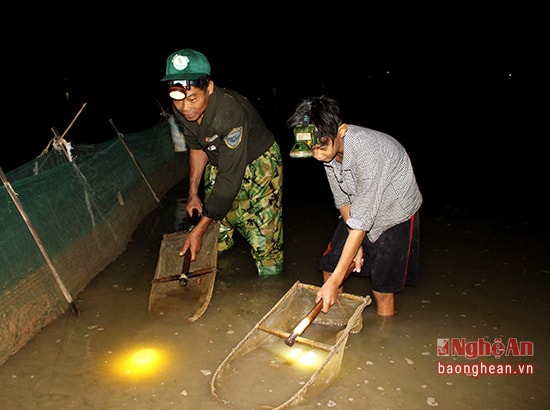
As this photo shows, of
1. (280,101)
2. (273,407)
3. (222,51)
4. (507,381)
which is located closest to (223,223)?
(273,407)

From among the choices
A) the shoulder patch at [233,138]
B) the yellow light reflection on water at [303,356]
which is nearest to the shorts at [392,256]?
the yellow light reflection on water at [303,356]

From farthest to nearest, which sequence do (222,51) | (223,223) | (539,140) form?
1. (222,51)
2. (539,140)
3. (223,223)

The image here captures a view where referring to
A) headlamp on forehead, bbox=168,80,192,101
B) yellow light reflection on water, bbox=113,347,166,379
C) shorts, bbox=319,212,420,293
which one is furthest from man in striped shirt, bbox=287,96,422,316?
yellow light reflection on water, bbox=113,347,166,379

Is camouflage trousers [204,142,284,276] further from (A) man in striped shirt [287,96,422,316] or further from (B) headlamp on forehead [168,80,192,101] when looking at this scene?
(B) headlamp on forehead [168,80,192,101]

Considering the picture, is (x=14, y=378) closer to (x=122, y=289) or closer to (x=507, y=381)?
(x=122, y=289)

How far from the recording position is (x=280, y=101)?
2847cm

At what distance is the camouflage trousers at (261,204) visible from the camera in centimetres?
386

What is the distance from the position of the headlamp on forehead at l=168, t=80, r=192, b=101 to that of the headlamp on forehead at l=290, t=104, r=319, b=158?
3.47 ft

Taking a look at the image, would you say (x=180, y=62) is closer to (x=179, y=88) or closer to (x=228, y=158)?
(x=179, y=88)

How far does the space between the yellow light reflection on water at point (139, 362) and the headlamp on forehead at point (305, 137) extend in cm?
180

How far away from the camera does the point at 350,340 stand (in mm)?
3291

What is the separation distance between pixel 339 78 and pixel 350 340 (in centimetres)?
4258

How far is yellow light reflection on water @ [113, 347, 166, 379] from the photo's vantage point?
2967 mm

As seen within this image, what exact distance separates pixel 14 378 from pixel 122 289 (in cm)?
129
